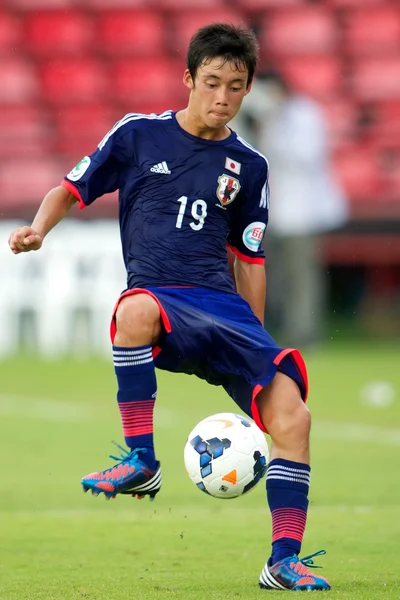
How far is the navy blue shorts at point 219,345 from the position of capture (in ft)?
15.2

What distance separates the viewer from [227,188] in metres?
4.84

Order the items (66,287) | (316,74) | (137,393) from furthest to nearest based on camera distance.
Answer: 1. (316,74)
2. (66,287)
3. (137,393)

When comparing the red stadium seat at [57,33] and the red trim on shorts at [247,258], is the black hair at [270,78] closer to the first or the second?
the red stadium seat at [57,33]

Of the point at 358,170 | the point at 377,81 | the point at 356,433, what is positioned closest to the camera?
the point at 356,433

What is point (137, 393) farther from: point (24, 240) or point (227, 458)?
point (24, 240)

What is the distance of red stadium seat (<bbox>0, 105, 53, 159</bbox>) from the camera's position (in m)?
19.8

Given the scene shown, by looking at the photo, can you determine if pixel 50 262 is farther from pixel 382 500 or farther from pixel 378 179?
pixel 382 500

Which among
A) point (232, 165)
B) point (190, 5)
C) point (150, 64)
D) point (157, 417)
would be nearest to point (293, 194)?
point (150, 64)

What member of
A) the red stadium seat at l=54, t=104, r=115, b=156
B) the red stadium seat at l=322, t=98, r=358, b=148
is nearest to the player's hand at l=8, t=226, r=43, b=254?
the red stadium seat at l=322, t=98, r=358, b=148

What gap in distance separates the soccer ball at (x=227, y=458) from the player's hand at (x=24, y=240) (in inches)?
38.9

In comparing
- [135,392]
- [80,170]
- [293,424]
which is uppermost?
[80,170]

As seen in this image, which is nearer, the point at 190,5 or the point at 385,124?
the point at 385,124

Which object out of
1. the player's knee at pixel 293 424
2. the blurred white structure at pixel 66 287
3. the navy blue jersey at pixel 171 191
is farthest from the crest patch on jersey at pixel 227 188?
the blurred white structure at pixel 66 287

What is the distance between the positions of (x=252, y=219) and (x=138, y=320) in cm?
75
